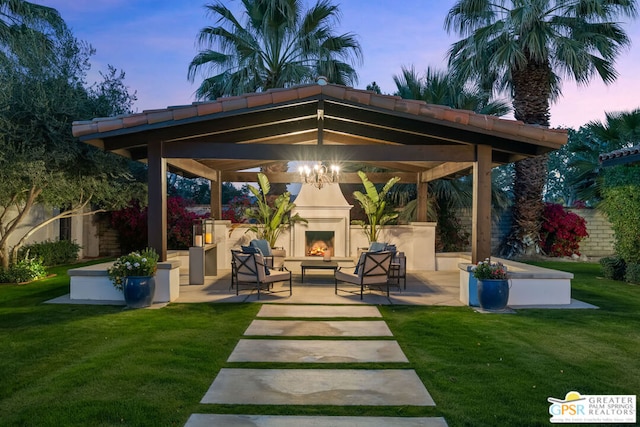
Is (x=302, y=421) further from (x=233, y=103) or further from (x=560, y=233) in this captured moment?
(x=560, y=233)

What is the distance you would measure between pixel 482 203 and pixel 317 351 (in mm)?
4476

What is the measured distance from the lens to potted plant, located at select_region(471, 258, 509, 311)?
7.41 metres

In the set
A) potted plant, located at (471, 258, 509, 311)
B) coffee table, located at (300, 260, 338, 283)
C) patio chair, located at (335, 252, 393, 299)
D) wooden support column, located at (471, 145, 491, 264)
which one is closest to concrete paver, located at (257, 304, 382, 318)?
patio chair, located at (335, 252, 393, 299)

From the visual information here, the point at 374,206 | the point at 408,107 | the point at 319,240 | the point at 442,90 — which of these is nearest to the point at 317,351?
the point at 408,107

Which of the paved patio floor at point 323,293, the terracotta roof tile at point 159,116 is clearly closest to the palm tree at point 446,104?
the paved patio floor at point 323,293

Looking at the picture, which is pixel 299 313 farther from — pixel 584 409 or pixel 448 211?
pixel 448 211

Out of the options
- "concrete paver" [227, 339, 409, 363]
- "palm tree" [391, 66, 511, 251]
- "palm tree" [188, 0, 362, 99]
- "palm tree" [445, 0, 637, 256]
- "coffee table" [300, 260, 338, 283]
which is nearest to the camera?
"concrete paver" [227, 339, 409, 363]

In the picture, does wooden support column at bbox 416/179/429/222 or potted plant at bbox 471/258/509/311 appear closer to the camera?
potted plant at bbox 471/258/509/311

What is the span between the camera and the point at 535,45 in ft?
43.0

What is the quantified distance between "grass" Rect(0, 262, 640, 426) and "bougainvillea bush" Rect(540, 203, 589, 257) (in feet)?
28.0

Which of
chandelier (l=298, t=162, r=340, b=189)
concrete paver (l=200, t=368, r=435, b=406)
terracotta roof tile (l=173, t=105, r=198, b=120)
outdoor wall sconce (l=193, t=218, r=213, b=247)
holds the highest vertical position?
terracotta roof tile (l=173, t=105, r=198, b=120)

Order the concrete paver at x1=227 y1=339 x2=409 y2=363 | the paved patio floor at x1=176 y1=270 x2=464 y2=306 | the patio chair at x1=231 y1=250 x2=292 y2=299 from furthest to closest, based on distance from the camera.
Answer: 1. the patio chair at x1=231 y1=250 x2=292 y2=299
2. the paved patio floor at x1=176 y1=270 x2=464 y2=306
3. the concrete paver at x1=227 y1=339 x2=409 y2=363

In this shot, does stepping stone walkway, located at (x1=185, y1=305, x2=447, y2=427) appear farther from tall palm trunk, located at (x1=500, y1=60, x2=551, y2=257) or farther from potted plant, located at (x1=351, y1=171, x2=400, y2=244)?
tall palm trunk, located at (x1=500, y1=60, x2=551, y2=257)

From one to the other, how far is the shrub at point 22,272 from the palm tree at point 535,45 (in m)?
13.0
